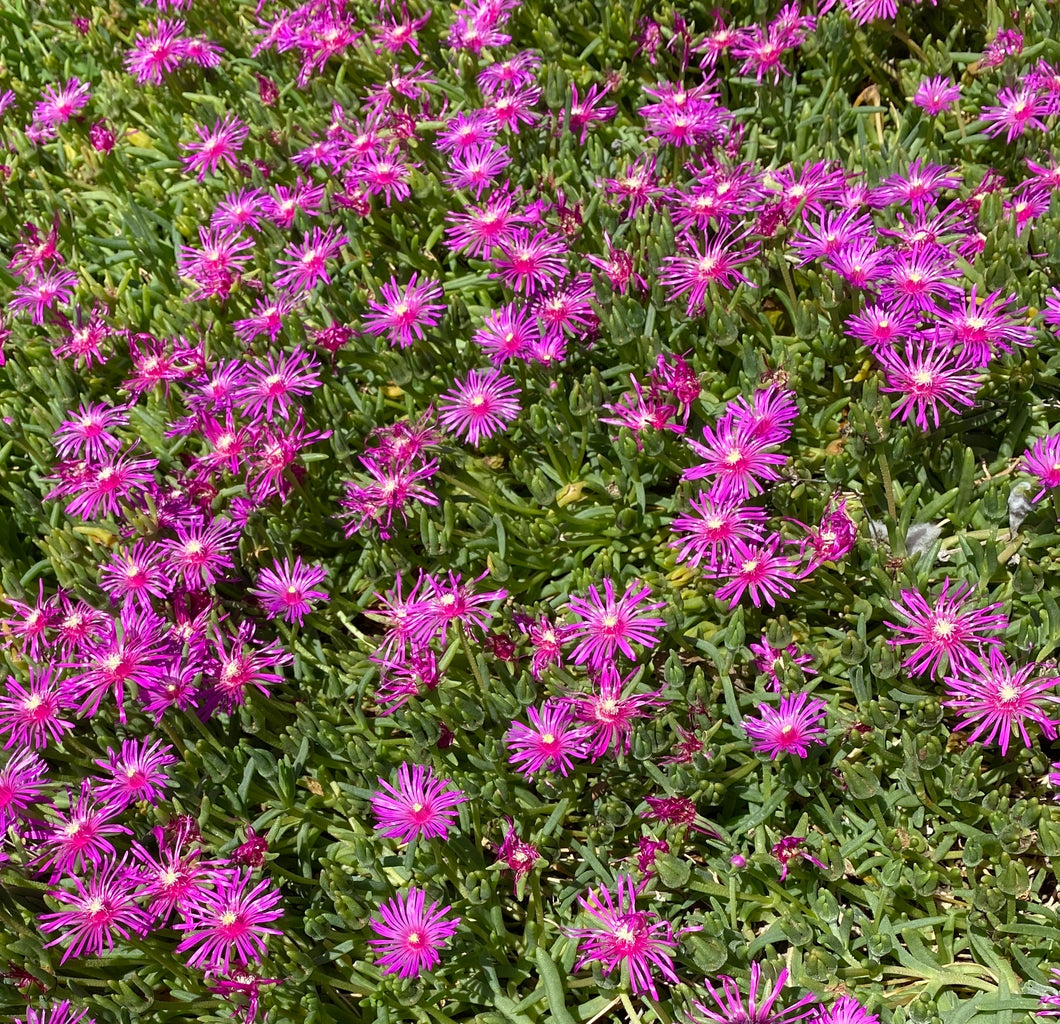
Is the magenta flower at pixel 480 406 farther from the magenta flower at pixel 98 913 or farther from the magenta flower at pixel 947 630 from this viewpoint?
the magenta flower at pixel 98 913

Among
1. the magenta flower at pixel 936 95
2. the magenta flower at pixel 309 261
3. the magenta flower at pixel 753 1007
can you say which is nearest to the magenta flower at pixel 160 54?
the magenta flower at pixel 309 261

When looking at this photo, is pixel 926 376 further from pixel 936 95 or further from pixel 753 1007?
pixel 753 1007

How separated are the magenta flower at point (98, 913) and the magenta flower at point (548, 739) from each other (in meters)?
0.88

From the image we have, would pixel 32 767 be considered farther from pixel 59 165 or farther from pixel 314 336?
pixel 59 165

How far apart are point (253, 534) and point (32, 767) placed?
77 centimetres

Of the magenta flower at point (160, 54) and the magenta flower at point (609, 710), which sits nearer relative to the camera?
the magenta flower at point (609, 710)

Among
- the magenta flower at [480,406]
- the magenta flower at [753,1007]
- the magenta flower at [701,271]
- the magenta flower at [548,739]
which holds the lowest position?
the magenta flower at [753,1007]

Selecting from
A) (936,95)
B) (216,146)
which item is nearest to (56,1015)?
(216,146)

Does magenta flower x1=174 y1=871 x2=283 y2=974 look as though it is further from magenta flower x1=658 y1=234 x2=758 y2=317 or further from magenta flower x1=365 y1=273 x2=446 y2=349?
magenta flower x1=658 y1=234 x2=758 y2=317

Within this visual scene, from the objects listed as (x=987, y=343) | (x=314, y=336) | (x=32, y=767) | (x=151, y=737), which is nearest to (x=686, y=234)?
(x=987, y=343)

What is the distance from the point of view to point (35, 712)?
103 inches

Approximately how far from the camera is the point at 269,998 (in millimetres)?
2398

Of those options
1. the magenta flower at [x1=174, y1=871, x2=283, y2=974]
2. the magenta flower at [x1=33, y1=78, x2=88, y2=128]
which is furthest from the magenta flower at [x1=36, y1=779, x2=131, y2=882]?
the magenta flower at [x1=33, y1=78, x2=88, y2=128]

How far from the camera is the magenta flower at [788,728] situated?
235cm
